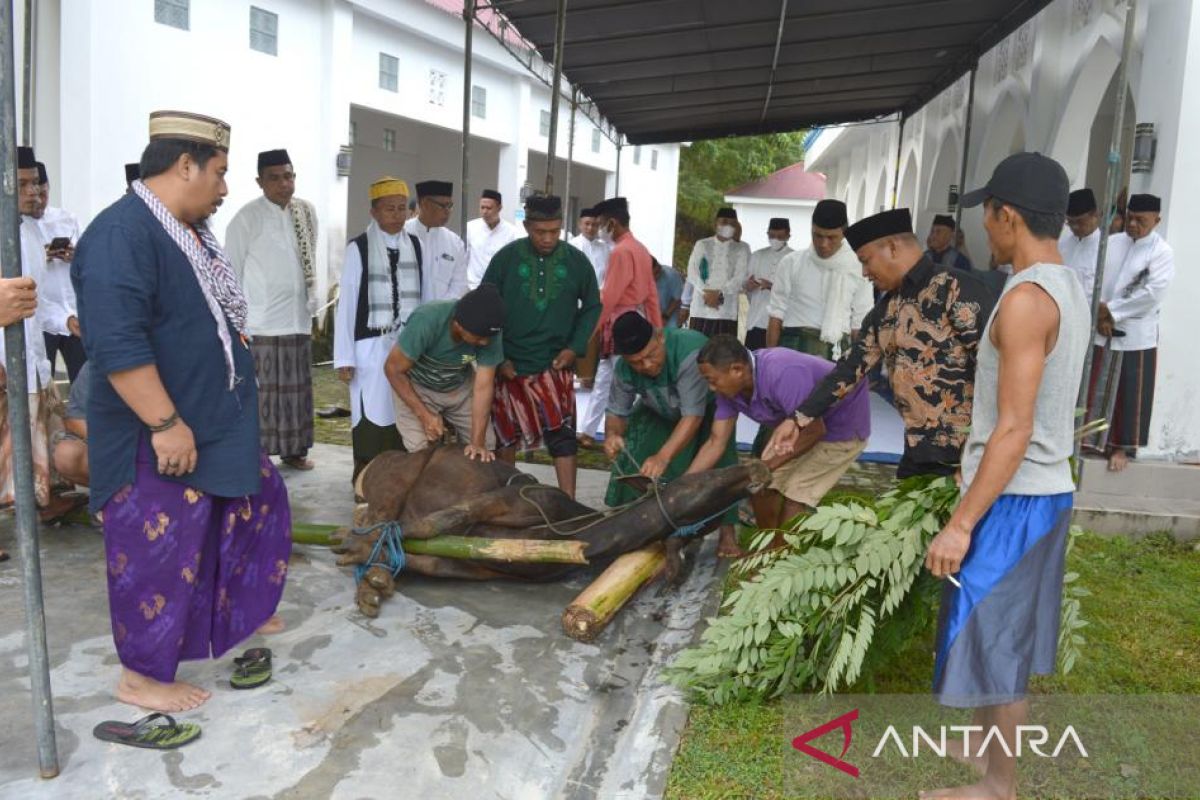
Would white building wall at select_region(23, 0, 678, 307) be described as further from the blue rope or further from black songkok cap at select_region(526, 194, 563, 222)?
the blue rope

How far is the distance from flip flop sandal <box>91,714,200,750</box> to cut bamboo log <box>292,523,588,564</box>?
1.40m

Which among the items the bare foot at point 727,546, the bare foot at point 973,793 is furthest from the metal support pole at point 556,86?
the bare foot at point 973,793

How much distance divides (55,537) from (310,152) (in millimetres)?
9073

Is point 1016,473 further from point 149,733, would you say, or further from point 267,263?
point 267,263

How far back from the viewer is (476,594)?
4.21 metres

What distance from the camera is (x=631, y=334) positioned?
438cm

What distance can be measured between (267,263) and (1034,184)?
4351 mm

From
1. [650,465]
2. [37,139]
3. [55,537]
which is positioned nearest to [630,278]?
[650,465]

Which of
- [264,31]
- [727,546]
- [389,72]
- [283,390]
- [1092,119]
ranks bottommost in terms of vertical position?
[727,546]

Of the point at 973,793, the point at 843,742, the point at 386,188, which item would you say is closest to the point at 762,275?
the point at 386,188

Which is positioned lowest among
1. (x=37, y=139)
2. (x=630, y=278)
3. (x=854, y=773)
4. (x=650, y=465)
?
(x=854, y=773)

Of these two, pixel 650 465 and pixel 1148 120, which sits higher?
pixel 1148 120

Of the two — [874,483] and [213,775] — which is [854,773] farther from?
[874,483]

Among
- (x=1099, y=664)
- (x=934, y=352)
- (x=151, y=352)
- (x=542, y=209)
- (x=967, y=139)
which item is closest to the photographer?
(x=151, y=352)
